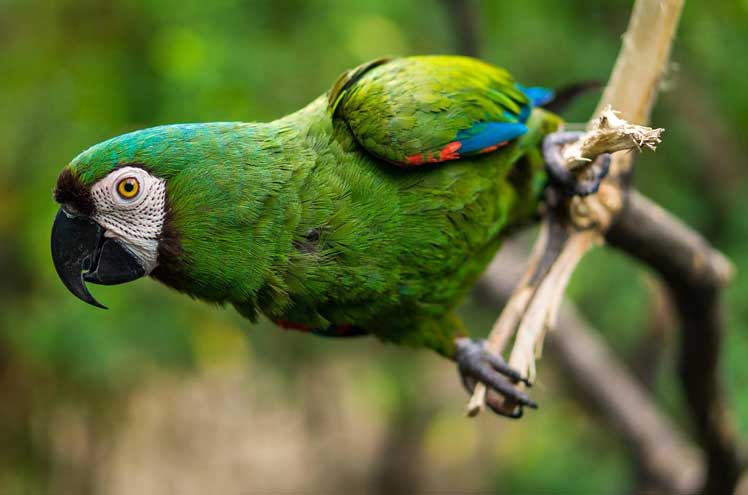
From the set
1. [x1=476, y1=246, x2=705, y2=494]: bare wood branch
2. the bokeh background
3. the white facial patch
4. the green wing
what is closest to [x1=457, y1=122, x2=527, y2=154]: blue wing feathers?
the green wing

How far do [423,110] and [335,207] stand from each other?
0.90 ft

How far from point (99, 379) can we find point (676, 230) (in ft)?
8.29

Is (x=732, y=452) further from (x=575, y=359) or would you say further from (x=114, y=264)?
(x=114, y=264)

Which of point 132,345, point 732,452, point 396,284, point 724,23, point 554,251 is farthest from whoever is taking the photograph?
point 132,345

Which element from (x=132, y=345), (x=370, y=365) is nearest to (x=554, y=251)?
(x=132, y=345)

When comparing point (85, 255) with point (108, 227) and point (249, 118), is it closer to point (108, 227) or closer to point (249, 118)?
point (108, 227)

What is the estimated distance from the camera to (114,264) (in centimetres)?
138

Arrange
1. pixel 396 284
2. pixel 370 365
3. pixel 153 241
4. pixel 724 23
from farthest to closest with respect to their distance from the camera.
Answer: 1. pixel 370 365
2. pixel 724 23
3. pixel 396 284
4. pixel 153 241

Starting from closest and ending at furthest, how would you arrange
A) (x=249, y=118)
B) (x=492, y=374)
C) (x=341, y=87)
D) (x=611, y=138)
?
(x=611, y=138), (x=341, y=87), (x=492, y=374), (x=249, y=118)

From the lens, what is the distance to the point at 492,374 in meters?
1.68

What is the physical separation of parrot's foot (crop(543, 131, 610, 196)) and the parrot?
12 mm

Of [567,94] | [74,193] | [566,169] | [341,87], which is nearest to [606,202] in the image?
[566,169]

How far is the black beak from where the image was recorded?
1371 mm

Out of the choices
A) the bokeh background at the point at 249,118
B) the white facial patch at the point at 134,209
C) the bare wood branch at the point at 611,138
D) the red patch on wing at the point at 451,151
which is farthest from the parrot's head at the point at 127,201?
the bokeh background at the point at 249,118
